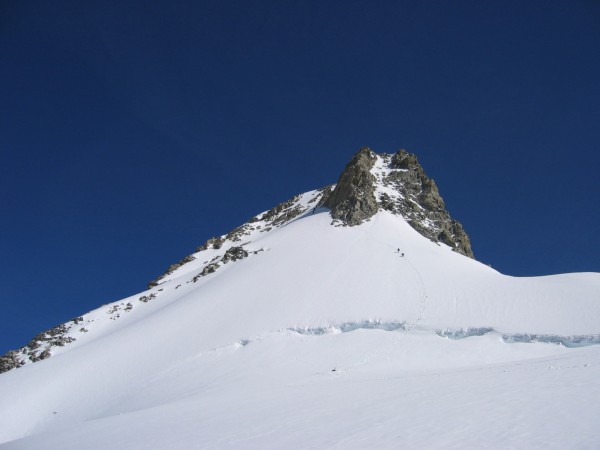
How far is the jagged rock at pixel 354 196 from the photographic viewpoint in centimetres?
4650

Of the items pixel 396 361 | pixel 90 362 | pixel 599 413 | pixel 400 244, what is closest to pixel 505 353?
pixel 396 361

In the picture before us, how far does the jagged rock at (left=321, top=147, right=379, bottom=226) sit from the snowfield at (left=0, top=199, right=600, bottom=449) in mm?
1756

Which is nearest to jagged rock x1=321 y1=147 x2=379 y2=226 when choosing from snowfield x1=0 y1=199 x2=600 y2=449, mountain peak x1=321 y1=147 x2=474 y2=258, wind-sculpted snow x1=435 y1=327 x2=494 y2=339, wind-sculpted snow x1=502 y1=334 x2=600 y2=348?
mountain peak x1=321 y1=147 x2=474 y2=258

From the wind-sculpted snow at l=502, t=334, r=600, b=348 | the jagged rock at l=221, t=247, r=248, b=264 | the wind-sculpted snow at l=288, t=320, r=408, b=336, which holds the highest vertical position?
the jagged rock at l=221, t=247, r=248, b=264

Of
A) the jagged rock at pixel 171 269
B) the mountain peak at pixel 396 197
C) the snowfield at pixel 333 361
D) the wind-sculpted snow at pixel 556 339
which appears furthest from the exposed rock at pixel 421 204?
the jagged rock at pixel 171 269

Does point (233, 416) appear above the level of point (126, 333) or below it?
below

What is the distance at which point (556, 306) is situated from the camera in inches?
947

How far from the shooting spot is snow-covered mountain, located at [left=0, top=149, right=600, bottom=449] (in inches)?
376

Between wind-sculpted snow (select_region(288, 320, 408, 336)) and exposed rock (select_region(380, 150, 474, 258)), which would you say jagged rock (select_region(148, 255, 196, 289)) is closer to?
exposed rock (select_region(380, 150, 474, 258))

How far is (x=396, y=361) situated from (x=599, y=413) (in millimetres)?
12130

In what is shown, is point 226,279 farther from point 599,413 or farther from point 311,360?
point 599,413

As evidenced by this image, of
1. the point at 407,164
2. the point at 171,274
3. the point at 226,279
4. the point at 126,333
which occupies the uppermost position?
the point at 407,164

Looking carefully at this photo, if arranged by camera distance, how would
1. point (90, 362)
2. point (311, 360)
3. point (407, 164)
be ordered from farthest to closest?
point (407, 164) < point (90, 362) < point (311, 360)

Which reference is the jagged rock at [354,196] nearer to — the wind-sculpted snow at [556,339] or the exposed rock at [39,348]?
the wind-sculpted snow at [556,339]
